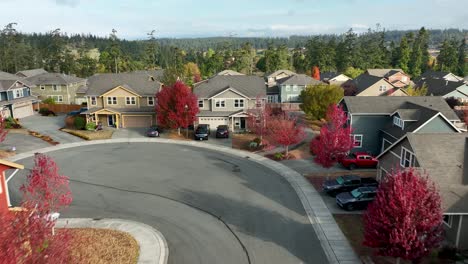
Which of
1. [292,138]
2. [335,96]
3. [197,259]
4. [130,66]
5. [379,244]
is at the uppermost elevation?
[130,66]

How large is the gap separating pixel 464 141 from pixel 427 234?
38.4 feet

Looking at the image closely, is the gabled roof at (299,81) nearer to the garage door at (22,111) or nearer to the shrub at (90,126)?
the shrub at (90,126)

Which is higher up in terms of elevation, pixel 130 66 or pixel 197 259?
pixel 130 66

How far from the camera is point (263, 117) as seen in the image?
4519 cm

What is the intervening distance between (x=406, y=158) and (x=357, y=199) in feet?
16.2

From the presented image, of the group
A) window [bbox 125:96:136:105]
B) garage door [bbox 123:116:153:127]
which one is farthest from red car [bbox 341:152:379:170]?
window [bbox 125:96:136:105]

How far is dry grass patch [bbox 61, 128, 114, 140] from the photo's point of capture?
161 feet

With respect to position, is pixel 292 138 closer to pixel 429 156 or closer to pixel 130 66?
pixel 429 156

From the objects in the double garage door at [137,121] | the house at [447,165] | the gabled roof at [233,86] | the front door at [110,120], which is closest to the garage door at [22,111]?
the front door at [110,120]

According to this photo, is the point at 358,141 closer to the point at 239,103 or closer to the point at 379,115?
the point at 379,115

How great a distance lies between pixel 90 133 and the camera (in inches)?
1998

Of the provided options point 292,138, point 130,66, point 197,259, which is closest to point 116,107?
point 292,138

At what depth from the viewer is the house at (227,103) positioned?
169 feet

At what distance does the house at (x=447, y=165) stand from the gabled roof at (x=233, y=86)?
28.6 metres
